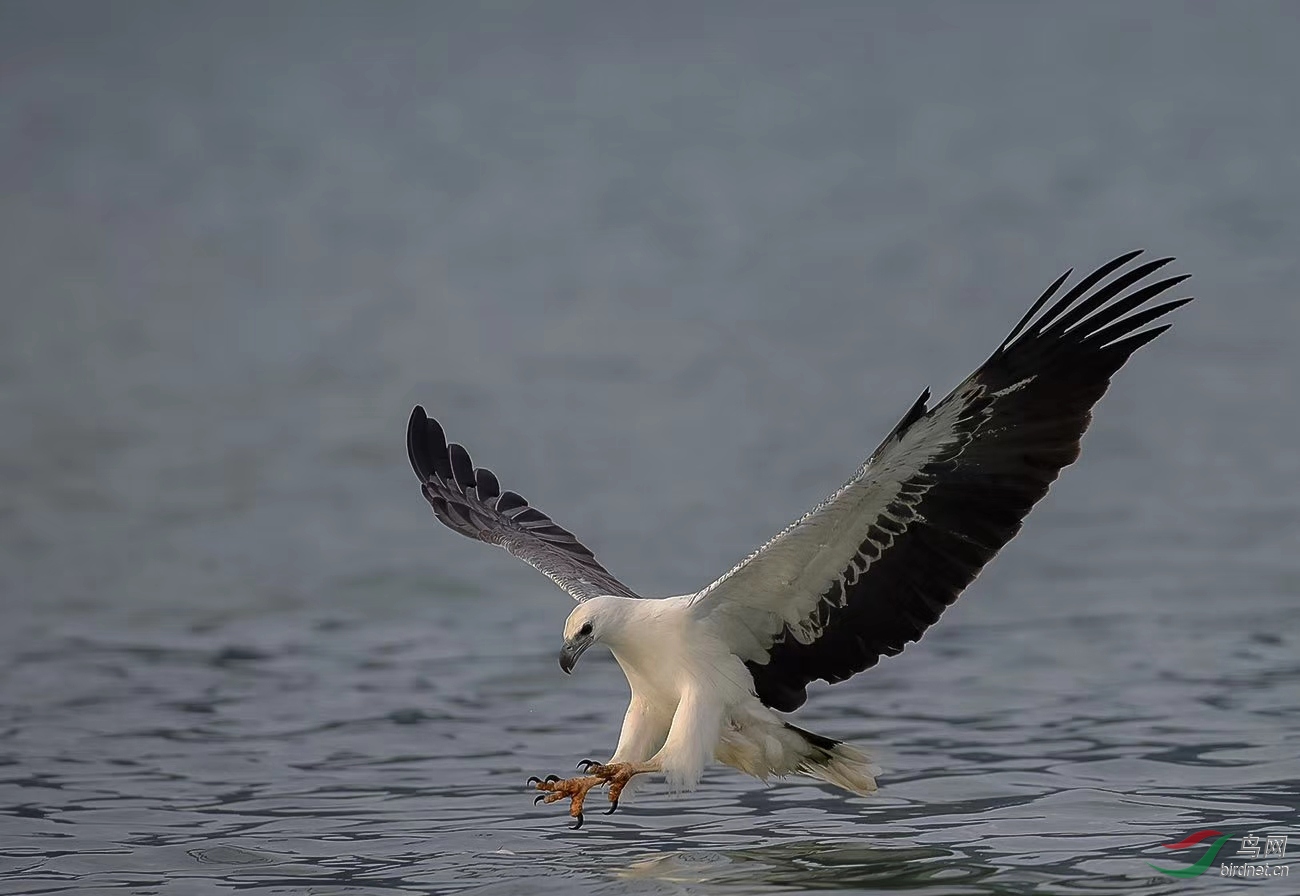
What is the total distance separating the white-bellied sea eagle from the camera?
27.0ft

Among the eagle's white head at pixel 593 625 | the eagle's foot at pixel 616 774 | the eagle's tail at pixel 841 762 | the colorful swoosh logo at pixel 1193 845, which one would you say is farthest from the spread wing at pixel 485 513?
the colorful swoosh logo at pixel 1193 845

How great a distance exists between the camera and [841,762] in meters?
8.91

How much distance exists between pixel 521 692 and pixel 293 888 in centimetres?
462

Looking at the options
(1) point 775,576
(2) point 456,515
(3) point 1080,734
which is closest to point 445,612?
(2) point 456,515

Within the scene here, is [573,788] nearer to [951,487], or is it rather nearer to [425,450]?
[951,487]

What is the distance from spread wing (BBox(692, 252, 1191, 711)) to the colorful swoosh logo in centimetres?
141

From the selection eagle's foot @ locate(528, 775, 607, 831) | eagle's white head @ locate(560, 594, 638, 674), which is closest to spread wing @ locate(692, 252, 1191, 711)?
eagle's white head @ locate(560, 594, 638, 674)

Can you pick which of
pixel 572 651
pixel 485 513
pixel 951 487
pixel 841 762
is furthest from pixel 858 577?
pixel 485 513

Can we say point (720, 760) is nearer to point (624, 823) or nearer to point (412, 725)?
point (624, 823)

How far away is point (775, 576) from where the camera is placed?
857cm

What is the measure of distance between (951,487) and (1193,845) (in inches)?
70.7

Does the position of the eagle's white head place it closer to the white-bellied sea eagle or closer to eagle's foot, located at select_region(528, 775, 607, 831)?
the white-bellied sea eagle

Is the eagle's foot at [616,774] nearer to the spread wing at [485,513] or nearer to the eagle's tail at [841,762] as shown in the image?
the eagle's tail at [841,762]

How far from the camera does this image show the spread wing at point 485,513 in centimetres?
1077
